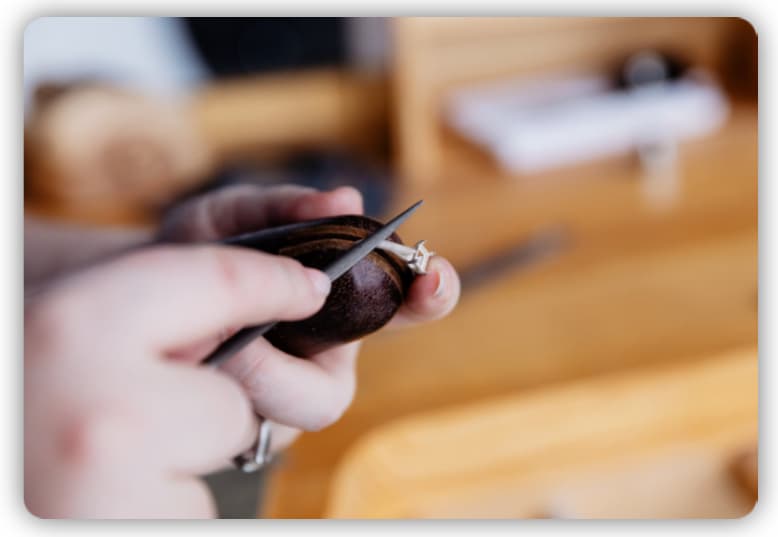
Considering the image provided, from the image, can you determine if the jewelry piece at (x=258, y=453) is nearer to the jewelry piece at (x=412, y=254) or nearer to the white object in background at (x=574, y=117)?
the jewelry piece at (x=412, y=254)

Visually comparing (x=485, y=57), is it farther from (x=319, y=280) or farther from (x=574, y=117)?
(x=319, y=280)

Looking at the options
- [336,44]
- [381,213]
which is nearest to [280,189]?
[381,213]

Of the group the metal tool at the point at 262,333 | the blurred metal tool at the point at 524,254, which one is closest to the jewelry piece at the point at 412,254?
the metal tool at the point at 262,333

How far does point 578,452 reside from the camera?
47 cm

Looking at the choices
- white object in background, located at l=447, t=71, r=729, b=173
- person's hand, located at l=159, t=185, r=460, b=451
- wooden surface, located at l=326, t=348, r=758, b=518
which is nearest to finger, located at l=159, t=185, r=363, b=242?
person's hand, located at l=159, t=185, r=460, b=451

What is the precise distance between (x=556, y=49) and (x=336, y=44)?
163 millimetres

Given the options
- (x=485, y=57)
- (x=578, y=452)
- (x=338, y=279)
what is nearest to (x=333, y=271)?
(x=338, y=279)

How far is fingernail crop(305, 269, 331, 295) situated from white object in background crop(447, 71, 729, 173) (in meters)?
0.34

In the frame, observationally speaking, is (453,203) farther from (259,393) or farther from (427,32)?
(259,393)

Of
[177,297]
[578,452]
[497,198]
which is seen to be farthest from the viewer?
[497,198]

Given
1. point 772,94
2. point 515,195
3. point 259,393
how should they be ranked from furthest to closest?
point 515,195
point 772,94
point 259,393

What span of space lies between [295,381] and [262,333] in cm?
3

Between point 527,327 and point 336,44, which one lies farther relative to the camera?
point 336,44

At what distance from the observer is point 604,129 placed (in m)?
0.62
